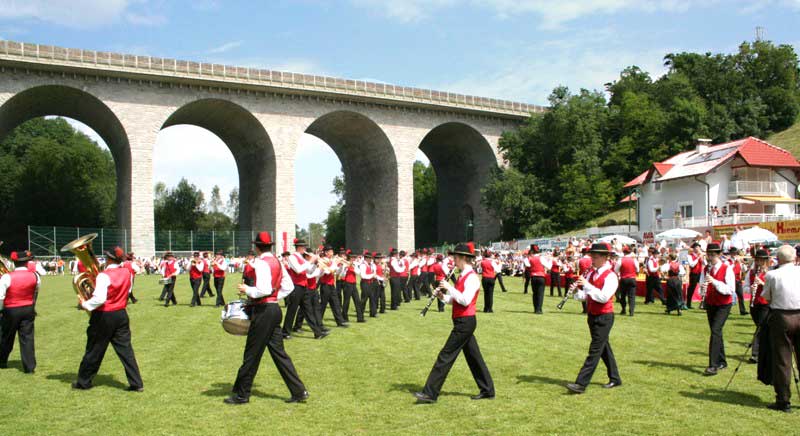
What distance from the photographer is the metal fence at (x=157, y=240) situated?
38.4 meters

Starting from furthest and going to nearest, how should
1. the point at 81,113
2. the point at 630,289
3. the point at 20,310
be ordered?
1. the point at 81,113
2. the point at 630,289
3. the point at 20,310

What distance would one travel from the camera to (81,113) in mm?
39688

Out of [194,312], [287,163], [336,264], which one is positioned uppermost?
[287,163]

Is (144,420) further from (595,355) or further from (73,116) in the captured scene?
(73,116)

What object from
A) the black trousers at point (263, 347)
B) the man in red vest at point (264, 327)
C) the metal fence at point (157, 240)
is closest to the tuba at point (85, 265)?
the man in red vest at point (264, 327)

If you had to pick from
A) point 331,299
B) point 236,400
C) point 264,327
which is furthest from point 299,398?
point 331,299

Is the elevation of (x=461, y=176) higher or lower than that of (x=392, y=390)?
higher

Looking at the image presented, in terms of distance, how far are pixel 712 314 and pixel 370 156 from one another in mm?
40307

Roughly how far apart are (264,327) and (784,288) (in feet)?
19.8

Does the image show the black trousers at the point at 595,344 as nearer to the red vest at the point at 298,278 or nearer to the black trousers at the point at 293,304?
the red vest at the point at 298,278

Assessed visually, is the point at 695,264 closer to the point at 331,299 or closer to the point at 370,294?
the point at 370,294

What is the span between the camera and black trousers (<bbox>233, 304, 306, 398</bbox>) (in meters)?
7.36

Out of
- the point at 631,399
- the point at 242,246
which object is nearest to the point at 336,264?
the point at 631,399

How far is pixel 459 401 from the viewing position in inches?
297
